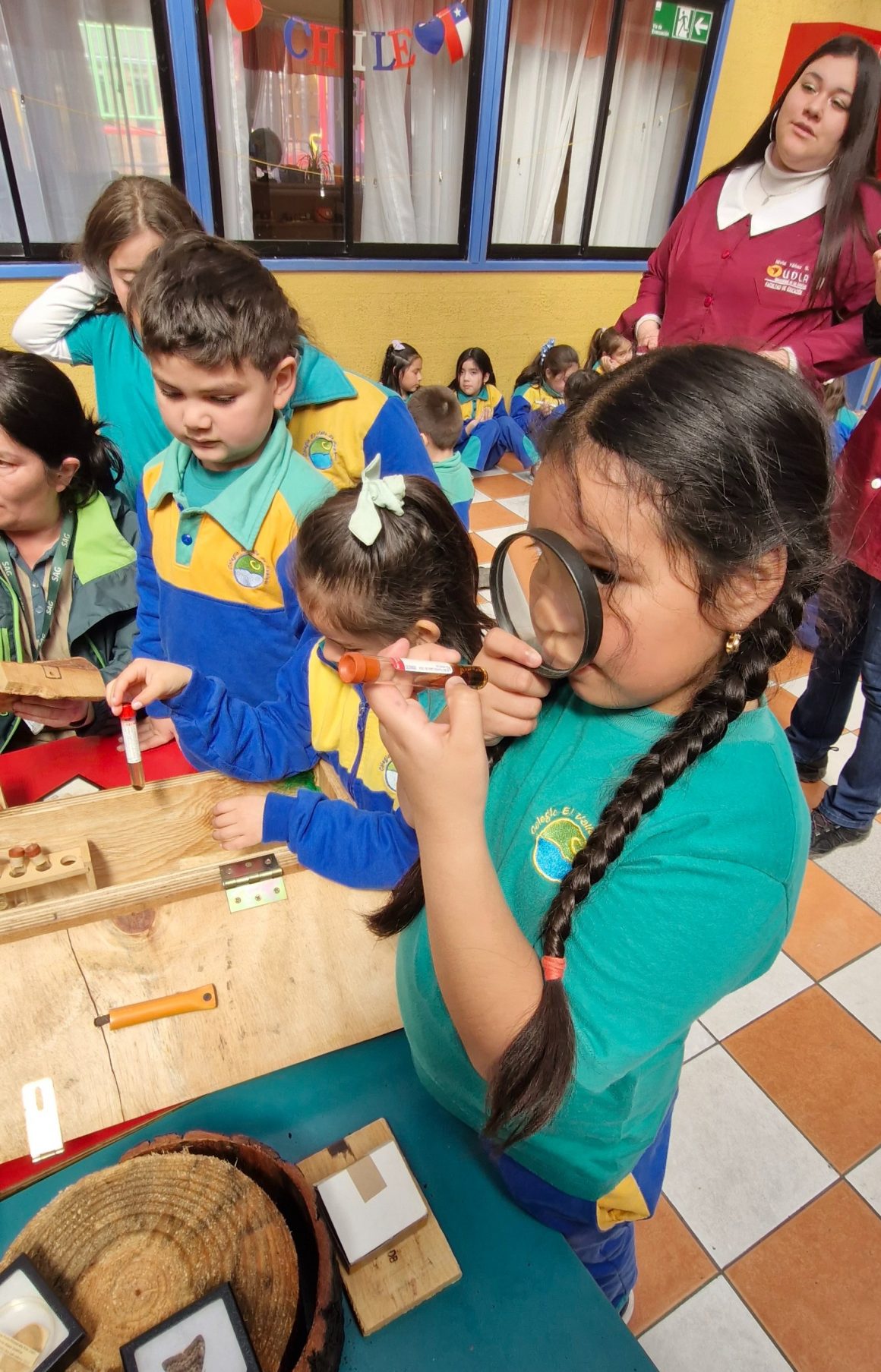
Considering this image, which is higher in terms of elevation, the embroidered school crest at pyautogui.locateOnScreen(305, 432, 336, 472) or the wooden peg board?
the embroidered school crest at pyautogui.locateOnScreen(305, 432, 336, 472)

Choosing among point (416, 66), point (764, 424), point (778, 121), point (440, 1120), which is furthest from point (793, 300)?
point (416, 66)

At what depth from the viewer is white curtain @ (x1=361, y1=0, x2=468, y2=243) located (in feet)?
14.6

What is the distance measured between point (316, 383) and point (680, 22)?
5.42 meters

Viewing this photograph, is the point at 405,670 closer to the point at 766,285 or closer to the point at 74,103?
the point at 766,285

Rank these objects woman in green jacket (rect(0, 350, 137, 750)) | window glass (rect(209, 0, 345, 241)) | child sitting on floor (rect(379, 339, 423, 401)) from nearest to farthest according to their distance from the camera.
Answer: woman in green jacket (rect(0, 350, 137, 750)) < window glass (rect(209, 0, 345, 241)) < child sitting on floor (rect(379, 339, 423, 401))

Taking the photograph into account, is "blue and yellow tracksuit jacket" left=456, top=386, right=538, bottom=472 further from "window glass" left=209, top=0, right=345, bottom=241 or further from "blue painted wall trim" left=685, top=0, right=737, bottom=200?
"blue painted wall trim" left=685, top=0, right=737, bottom=200

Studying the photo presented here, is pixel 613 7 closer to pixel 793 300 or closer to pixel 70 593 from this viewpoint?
pixel 793 300

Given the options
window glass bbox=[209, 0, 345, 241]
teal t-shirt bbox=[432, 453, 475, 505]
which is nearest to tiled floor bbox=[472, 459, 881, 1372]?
teal t-shirt bbox=[432, 453, 475, 505]

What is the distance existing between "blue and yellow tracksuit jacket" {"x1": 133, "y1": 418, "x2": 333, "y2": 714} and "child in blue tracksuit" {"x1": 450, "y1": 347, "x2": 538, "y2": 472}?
3938 mm

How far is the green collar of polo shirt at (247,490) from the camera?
1568 mm

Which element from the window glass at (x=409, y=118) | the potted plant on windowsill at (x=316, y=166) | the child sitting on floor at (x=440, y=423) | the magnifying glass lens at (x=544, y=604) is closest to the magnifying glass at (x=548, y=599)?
the magnifying glass lens at (x=544, y=604)

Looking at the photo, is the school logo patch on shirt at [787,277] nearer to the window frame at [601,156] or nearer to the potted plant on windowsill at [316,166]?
the potted plant on windowsill at [316,166]

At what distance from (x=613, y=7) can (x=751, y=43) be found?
1.21 meters

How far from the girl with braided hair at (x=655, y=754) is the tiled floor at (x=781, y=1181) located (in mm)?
575
